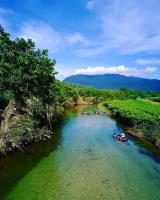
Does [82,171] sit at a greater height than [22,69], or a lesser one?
lesser

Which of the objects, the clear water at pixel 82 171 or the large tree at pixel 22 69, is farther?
the large tree at pixel 22 69

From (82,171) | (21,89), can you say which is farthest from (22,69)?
(82,171)

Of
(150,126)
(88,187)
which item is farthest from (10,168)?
(150,126)

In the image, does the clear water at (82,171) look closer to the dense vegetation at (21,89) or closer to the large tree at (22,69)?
the dense vegetation at (21,89)

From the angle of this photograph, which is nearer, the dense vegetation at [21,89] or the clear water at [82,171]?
the clear water at [82,171]

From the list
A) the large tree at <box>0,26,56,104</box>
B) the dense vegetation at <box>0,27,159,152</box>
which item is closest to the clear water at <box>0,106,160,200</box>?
the dense vegetation at <box>0,27,159,152</box>

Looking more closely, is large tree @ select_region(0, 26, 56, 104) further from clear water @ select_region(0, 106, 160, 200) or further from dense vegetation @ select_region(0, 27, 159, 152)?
clear water @ select_region(0, 106, 160, 200)

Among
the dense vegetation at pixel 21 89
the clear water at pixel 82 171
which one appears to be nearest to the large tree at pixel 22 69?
the dense vegetation at pixel 21 89

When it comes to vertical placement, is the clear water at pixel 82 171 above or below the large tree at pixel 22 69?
below

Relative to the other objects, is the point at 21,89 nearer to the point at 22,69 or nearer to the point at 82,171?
the point at 22,69
